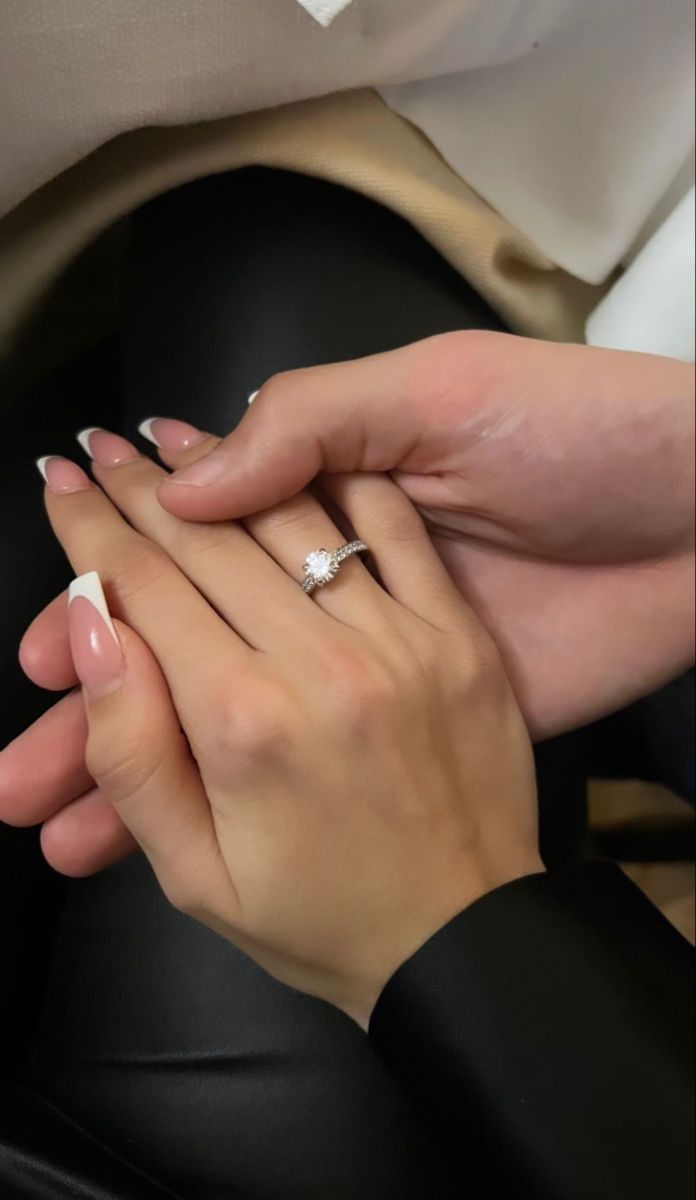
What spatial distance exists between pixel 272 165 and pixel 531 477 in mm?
260

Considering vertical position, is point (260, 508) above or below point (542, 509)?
above

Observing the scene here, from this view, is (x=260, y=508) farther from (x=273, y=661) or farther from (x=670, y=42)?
(x=670, y=42)

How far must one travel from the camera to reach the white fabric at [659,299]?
27.1 inches

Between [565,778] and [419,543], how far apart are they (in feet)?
0.78

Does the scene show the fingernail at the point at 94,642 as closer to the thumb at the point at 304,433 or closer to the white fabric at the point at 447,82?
the thumb at the point at 304,433

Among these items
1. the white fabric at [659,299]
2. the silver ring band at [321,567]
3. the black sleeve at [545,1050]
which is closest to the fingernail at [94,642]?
the silver ring band at [321,567]

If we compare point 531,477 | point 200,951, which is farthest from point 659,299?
point 200,951

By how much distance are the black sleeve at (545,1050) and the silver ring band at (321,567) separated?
19 centimetres

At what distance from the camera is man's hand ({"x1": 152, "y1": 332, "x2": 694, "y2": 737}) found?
0.54 metres

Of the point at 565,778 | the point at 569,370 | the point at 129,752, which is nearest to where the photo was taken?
the point at 129,752

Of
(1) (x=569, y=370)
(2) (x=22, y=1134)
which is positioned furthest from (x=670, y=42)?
(2) (x=22, y=1134)

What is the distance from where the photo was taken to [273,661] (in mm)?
503

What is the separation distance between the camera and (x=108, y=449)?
1.97ft

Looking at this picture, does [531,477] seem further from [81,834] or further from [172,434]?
[81,834]
